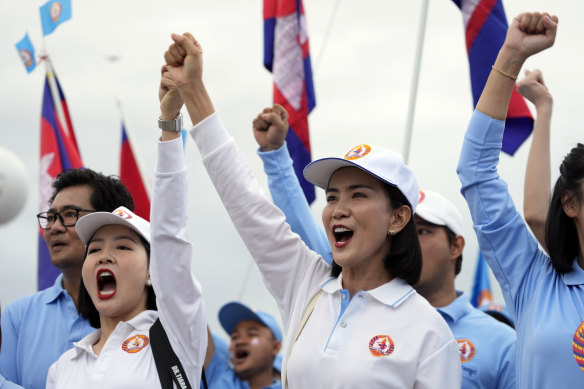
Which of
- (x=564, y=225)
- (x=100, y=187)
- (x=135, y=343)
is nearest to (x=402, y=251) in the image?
(x=564, y=225)

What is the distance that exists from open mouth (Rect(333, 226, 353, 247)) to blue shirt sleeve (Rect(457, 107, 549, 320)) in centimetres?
56

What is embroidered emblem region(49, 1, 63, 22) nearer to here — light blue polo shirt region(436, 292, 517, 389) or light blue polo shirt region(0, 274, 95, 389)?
light blue polo shirt region(0, 274, 95, 389)

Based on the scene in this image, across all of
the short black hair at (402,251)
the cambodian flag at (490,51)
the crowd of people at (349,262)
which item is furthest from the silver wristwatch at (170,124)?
the cambodian flag at (490,51)

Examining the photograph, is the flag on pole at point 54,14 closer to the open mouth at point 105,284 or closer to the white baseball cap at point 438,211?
the white baseball cap at point 438,211

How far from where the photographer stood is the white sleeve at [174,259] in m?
3.32

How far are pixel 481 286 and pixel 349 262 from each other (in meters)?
12.6

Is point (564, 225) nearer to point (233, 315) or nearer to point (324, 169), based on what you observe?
point (324, 169)

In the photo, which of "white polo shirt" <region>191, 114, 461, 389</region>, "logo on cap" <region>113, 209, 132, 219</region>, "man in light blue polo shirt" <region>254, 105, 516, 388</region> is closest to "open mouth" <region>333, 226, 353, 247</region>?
"white polo shirt" <region>191, 114, 461, 389</region>

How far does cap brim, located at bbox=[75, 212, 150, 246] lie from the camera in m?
3.75

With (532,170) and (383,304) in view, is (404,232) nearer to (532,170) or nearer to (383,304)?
(383,304)

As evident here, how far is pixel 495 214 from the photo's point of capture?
3404mm

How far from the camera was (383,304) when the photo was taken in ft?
10.4

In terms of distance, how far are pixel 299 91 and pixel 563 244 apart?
441 centimetres

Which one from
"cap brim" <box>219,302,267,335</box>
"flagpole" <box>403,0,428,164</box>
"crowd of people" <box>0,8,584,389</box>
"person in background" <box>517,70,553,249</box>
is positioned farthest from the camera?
"cap brim" <box>219,302,267,335</box>
